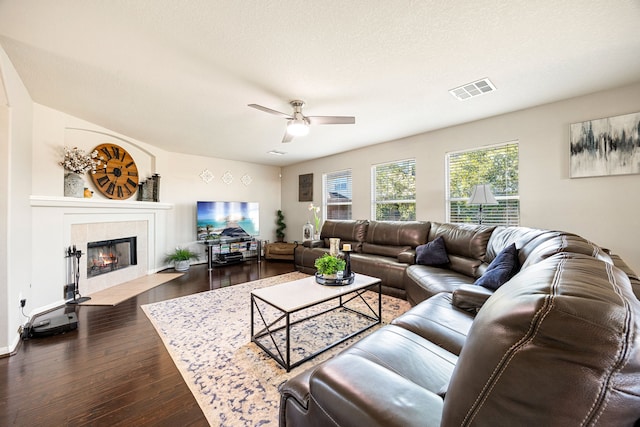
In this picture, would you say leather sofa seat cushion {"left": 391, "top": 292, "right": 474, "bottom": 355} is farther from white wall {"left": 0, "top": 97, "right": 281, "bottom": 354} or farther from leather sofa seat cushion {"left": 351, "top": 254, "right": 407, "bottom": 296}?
white wall {"left": 0, "top": 97, "right": 281, "bottom": 354}

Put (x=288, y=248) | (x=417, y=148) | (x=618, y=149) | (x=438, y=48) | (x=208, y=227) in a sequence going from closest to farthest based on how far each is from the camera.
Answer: (x=438, y=48) < (x=618, y=149) < (x=417, y=148) < (x=208, y=227) < (x=288, y=248)

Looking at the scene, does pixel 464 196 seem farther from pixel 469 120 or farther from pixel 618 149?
pixel 618 149

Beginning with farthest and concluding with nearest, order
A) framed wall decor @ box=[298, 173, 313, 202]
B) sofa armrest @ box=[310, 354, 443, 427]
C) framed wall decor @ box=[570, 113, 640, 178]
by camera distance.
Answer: framed wall decor @ box=[298, 173, 313, 202] → framed wall decor @ box=[570, 113, 640, 178] → sofa armrest @ box=[310, 354, 443, 427]

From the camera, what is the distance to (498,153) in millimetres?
3498

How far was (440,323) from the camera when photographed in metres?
1.59

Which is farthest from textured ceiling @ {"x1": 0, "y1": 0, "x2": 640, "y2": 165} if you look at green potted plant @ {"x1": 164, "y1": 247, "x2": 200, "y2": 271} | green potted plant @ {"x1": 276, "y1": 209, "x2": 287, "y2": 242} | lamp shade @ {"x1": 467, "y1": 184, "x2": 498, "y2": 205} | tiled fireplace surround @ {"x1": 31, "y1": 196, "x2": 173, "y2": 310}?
green potted plant @ {"x1": 276, "y1": 209, "x2": 287, "y2": 242}

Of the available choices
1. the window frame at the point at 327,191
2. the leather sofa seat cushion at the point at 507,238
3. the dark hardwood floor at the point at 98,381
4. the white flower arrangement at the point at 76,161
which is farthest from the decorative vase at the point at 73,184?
the leather sofa seat cushion at the point at 507,238

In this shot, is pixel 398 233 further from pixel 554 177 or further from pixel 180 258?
pixel 180 258

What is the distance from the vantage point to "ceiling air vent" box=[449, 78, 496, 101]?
2.53 metres

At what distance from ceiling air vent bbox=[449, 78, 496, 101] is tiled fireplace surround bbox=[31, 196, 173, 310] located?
4792mm

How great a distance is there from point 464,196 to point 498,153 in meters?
0.73

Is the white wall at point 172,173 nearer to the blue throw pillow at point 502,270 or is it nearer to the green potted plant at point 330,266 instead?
the green potted plant at point 330,266

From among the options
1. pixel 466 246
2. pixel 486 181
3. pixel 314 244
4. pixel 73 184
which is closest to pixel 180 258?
pixel 73 184

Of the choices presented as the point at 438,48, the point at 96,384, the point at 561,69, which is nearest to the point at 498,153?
the point at 561,69
